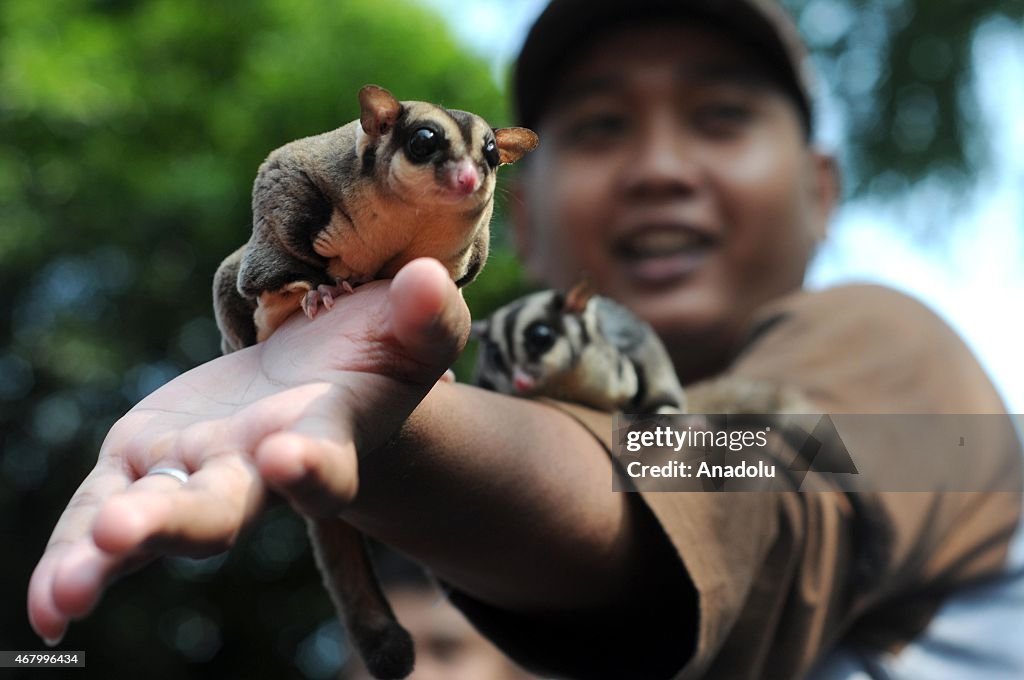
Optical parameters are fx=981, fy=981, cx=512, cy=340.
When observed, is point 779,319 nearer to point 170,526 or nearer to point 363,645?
point 363,645

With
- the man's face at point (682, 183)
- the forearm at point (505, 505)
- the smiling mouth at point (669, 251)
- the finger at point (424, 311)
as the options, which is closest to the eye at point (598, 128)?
the man's face at point (682, 183)

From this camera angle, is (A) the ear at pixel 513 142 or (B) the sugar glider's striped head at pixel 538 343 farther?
(B) the sugar glider's striped head at pixel 538 343

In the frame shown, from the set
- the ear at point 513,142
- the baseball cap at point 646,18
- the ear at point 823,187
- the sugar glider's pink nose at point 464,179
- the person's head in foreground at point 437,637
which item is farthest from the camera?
the person's head in foreground at point 437,637

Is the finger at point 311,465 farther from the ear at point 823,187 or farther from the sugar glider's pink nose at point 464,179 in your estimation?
the ear at point 823,187

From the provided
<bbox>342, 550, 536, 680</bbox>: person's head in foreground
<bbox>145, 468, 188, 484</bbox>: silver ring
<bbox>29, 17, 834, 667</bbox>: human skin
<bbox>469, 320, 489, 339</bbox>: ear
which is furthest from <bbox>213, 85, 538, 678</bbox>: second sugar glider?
<bbox>342, 550, 536, 680</bbox>: person's head in foreground

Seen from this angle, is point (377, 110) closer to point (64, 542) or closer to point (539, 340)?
point (64, 542)

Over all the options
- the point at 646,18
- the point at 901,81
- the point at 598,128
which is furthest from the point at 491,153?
the point at 901,81

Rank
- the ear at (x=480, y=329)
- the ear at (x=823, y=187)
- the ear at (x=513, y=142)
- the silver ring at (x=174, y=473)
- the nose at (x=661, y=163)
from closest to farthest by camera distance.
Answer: the silver ring at (x=174, y=473) → the ear at (x=513, y=142) → the ear at (x=480, y=329) → the nose at (x=661, y=163) → the ear at (x=823, y=187)
